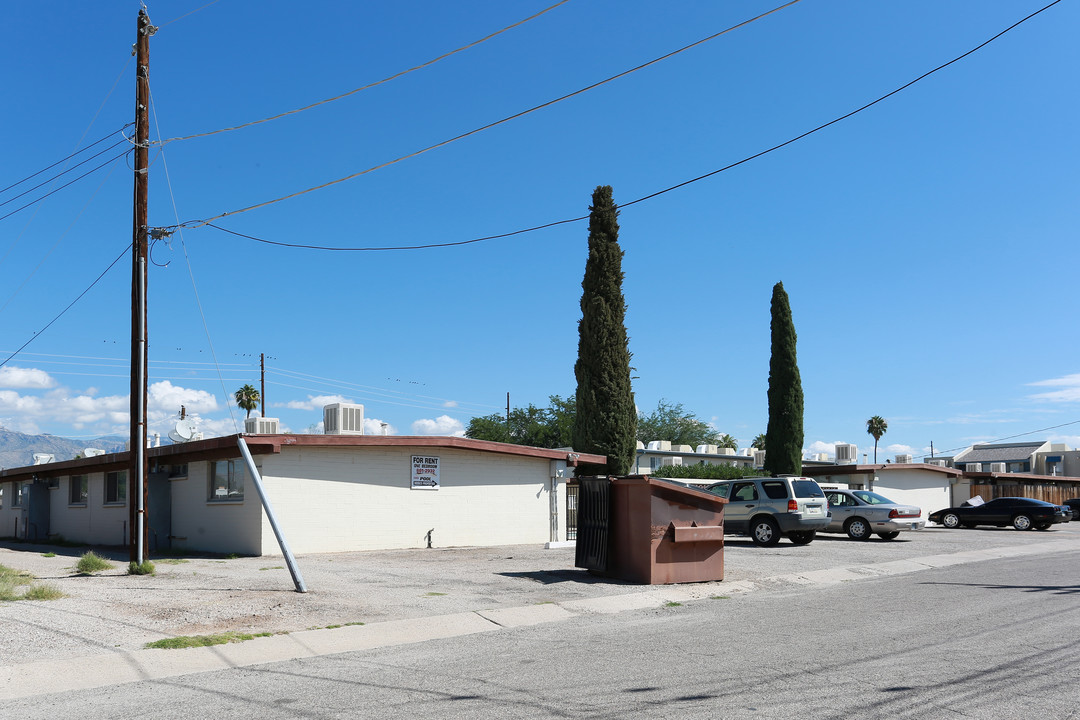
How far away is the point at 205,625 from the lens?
1020 cm

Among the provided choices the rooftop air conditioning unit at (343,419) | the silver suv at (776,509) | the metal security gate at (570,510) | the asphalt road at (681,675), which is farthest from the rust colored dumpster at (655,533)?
the metal security gate at (570,510)

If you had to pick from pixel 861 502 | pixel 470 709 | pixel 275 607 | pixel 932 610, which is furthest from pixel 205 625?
pixel 861 502

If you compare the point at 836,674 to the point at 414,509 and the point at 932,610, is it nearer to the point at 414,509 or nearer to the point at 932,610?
the point at 932,610

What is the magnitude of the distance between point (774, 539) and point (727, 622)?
12.6 metres

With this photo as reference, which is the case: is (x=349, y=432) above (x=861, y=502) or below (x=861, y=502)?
above

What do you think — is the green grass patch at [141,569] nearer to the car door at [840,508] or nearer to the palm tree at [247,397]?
the car door at [840,508]

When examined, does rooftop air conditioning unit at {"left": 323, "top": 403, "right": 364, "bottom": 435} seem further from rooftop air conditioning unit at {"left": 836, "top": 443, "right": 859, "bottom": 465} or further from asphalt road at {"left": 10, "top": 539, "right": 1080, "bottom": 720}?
rooftop air conditioning unit at {"left": 836, "top": 443, "right": 859, "bottom": 465}

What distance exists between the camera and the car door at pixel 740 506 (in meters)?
23.1

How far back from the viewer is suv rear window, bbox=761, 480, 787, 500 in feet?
74.5

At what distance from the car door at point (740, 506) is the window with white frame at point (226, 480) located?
1228 centimetres

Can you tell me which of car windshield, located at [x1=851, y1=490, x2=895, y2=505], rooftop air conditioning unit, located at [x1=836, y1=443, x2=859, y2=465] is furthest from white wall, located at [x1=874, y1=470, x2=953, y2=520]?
car windshield, located at [x1=851, y1=490, x2=895, y2=505]

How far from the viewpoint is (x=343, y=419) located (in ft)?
70.7

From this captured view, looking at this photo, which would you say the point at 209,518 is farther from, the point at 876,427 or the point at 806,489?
the point at 876,427

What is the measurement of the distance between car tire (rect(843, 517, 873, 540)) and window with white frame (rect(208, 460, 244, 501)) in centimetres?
1698
